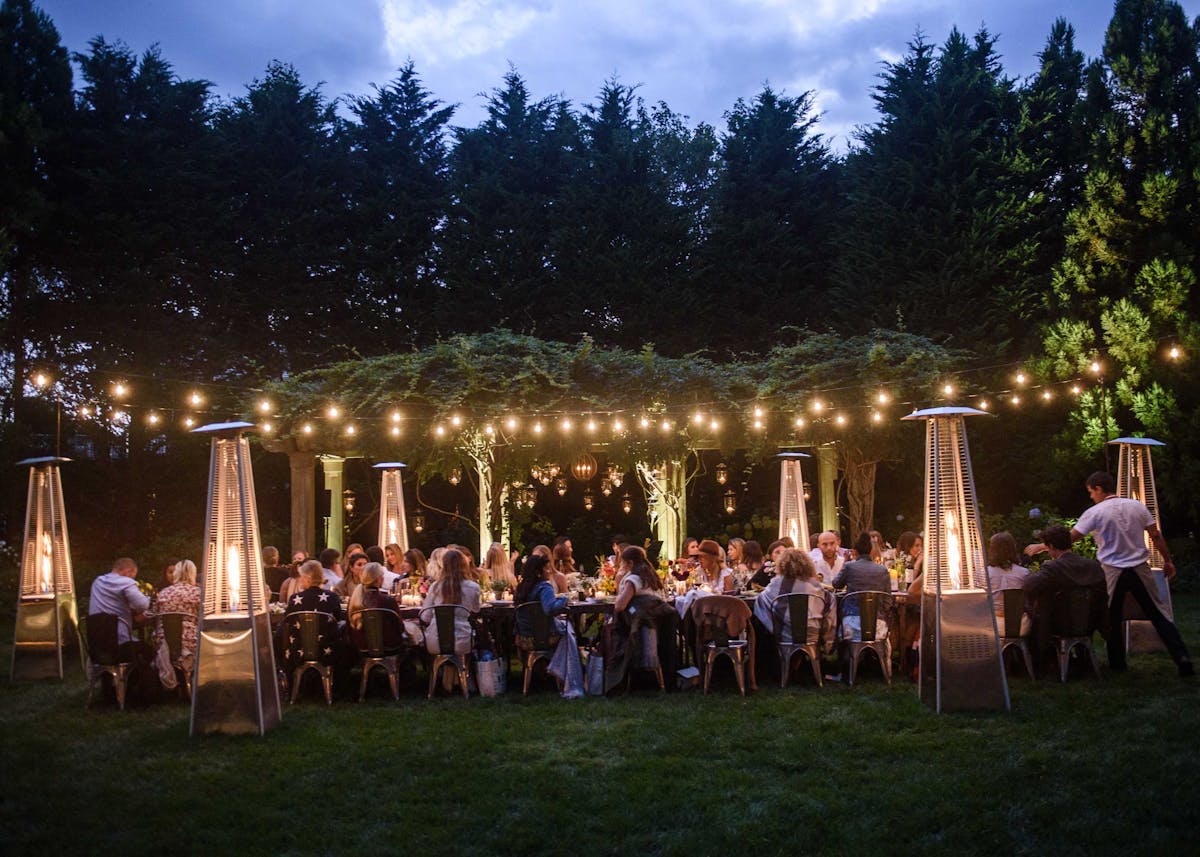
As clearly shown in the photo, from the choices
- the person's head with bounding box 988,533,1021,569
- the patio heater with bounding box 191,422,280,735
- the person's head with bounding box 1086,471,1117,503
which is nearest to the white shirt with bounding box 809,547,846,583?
the person's head with bounding box 988,533,1021,569

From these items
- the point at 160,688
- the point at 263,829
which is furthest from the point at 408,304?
the point at 263,829

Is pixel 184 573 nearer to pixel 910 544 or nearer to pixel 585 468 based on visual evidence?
pixel 585 468

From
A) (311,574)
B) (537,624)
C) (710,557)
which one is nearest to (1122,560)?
(710,557)

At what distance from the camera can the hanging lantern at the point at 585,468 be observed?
12.7 m

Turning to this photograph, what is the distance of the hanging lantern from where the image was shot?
12.7 metres

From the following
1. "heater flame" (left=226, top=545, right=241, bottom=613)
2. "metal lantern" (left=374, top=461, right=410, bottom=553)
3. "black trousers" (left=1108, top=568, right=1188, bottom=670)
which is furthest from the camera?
"metal lantern" (left=374, top=461, right=410, bottom=553)

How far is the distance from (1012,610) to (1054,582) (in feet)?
1.25

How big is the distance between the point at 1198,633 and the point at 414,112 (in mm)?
16323

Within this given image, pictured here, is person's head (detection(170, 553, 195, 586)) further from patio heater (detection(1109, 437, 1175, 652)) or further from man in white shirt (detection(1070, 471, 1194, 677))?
patio heater (detection(1109, 437, 1175, 652))

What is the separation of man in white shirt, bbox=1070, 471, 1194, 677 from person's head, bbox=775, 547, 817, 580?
206 centimetres

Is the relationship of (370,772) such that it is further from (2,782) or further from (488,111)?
(488,111)

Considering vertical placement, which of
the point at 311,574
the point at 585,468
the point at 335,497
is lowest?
the point at 311,574

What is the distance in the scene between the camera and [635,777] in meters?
5.24

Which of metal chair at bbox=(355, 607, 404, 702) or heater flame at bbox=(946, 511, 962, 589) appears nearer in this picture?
heater flame at bbox=(946, 511, 962, 589)
